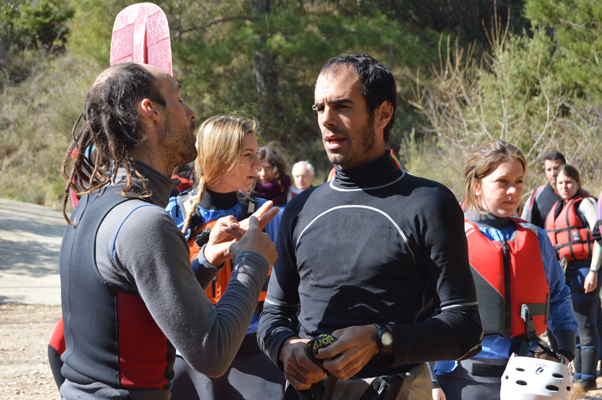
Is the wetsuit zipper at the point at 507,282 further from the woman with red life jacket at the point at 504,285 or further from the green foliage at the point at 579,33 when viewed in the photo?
the green foliage at the point at 579,33

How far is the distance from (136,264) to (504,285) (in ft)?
5.81

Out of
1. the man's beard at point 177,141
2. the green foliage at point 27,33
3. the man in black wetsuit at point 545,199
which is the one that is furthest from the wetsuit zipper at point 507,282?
the green foliage at point 27,33

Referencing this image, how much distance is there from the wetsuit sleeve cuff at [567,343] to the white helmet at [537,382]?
0.44 metres

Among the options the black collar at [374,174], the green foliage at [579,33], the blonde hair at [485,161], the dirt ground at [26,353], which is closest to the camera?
the black collar at [374,174]

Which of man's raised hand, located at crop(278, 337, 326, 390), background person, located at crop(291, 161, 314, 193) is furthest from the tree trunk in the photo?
man's raised hand, located at crop(278, 337, 326, 390)

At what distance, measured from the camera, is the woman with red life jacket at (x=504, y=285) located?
2.44 metres

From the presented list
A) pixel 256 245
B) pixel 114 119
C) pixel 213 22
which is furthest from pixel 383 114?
pixel 213 22

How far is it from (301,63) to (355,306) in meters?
15.9

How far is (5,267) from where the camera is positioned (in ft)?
28.7

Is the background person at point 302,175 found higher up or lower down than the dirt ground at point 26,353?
higher up

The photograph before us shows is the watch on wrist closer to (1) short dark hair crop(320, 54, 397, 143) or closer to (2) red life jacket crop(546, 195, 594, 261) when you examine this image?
(1) short dark hair crop(320, 54, 397, 143)

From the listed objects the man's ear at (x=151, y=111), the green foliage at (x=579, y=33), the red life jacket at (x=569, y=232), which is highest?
the green foliage at (x=579, y=33)

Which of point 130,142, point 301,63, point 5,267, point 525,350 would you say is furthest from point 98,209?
point 301,63

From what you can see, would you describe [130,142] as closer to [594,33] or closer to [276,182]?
[276,182]
